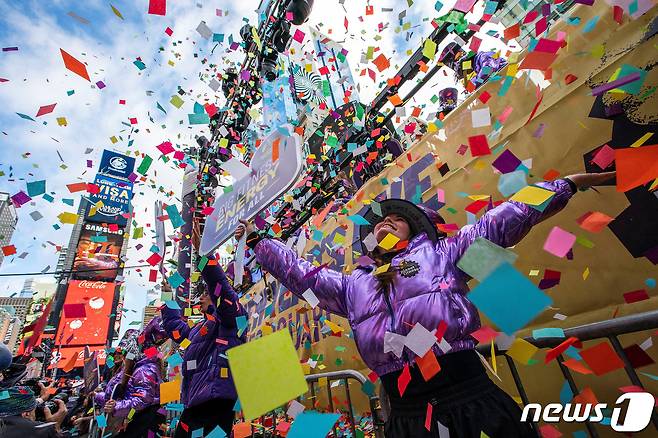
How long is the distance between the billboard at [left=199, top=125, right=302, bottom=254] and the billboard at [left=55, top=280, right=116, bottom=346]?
27.8 m

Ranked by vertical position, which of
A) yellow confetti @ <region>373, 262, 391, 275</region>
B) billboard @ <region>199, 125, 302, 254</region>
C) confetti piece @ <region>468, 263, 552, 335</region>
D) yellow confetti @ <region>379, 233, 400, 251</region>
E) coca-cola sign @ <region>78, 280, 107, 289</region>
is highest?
coca-cola sign @ <region>78, 280, 107, 289</region>

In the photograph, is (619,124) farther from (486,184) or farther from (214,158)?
(214,158)

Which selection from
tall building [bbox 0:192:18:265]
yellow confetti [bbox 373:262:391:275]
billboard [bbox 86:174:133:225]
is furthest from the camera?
billboard [bbox 86:174:133:225]

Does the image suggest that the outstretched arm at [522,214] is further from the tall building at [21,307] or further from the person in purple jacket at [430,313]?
the tall building at [21,307]

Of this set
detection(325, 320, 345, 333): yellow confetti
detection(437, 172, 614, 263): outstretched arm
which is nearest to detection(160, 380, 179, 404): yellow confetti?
detection(325, 320, 345, 333): yellow confetti

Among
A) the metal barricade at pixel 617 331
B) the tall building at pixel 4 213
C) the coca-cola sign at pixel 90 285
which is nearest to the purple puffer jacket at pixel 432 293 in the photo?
the metal barricade at pixel 617 331

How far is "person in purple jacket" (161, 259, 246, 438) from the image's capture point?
2.40 meters

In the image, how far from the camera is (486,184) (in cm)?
265

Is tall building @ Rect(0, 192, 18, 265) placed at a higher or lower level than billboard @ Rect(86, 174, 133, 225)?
lower

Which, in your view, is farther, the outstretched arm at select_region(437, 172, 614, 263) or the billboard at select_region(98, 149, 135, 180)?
the billboard at select_region(98, 149, 135, 180)

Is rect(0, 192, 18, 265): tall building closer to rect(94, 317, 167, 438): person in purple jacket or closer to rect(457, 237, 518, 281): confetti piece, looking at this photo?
rect(94, 317, 167, 438): person in purple jacket

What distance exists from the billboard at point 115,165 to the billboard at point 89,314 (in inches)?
371

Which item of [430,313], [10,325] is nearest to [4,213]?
[430,313]

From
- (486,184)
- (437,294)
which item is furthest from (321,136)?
(437,294)
